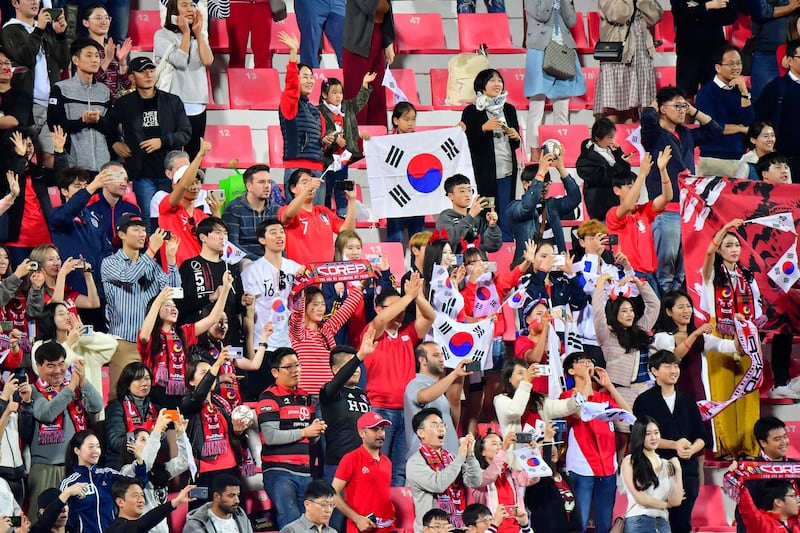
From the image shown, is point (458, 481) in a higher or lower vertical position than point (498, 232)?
lower

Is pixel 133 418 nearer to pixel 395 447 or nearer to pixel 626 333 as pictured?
pixel 395 447

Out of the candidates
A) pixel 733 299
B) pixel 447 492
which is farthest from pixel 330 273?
pixel 733 299

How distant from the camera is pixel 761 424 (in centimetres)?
1205

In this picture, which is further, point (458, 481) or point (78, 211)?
point (78, 211)

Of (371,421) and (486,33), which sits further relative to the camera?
(486,33)

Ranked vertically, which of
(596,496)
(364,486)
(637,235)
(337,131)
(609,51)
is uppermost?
(609,51)

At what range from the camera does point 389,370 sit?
469 inches

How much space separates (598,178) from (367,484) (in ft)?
12.4

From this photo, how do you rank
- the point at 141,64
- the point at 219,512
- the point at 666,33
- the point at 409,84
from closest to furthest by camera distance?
the point at 219,512, the point at 141,64, the point at 409,84, the point at 666,33

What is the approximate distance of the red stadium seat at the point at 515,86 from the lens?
15711mm

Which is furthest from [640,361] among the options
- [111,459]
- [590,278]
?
[111,459]

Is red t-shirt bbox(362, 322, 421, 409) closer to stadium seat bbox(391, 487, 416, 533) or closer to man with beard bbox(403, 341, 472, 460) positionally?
man with beard bbox(403, 341, 472, 460)

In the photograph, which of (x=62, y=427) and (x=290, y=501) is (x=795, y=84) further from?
(x=62, y=427)

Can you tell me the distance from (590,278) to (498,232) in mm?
880
